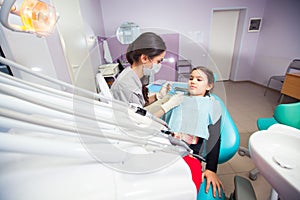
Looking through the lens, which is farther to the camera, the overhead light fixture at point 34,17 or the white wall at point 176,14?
the white wall at point 176,14

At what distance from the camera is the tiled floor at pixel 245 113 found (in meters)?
1.27

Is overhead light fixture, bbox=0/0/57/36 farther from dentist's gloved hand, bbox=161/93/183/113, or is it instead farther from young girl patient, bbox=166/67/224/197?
young girl patient, bbox=166/67/224/197

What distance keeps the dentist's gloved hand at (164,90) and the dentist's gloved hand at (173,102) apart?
57mm

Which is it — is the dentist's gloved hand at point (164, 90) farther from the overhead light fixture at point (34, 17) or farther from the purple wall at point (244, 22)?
the purple wall at point (244, 22)

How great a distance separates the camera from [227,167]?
150cm

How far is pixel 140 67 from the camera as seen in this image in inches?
27.2

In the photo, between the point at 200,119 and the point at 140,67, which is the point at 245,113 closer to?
the point at 200,119

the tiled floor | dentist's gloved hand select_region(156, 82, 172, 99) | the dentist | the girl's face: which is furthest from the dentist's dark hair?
the tiled floor

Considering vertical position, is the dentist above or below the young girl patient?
above

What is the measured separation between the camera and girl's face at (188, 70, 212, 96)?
0.94 m

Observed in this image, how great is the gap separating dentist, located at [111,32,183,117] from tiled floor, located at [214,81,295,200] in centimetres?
55

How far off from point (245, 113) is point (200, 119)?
2.26 meters

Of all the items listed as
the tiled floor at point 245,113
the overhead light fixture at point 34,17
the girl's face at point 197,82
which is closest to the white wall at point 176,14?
the tiled floor at point 245,113

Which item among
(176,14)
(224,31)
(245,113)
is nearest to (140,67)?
(245,113)
